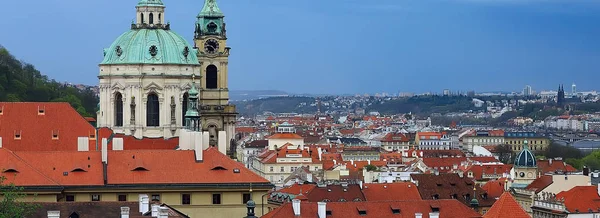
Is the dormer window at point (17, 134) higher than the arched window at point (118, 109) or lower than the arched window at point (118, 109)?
lower

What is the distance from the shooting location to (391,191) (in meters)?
112

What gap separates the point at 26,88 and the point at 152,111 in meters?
47.3

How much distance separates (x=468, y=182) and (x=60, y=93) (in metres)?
60.1

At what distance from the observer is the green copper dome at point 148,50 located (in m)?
116

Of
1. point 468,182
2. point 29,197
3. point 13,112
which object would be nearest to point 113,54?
point 13,112

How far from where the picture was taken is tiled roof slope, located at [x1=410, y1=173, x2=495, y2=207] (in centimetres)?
11919

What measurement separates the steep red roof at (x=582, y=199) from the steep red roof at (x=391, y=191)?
406 inches

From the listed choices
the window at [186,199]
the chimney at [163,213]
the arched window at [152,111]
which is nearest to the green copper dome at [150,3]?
the arched window at [152,111]

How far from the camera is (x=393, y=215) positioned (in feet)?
267

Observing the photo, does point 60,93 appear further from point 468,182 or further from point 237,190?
point 237,190

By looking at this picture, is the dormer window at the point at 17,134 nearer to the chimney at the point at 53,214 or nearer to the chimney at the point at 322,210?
the chimney at the point at 322,210

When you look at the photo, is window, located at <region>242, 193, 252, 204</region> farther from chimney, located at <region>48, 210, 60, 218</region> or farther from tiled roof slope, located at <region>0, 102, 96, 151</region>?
chimney, located at <region>48, 210, 60, 218</region>

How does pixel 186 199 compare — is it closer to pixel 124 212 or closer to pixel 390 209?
pixel 390 209

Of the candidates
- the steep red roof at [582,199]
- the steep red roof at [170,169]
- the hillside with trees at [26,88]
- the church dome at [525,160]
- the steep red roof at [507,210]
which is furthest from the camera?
the hillside with trees at [26,88]
